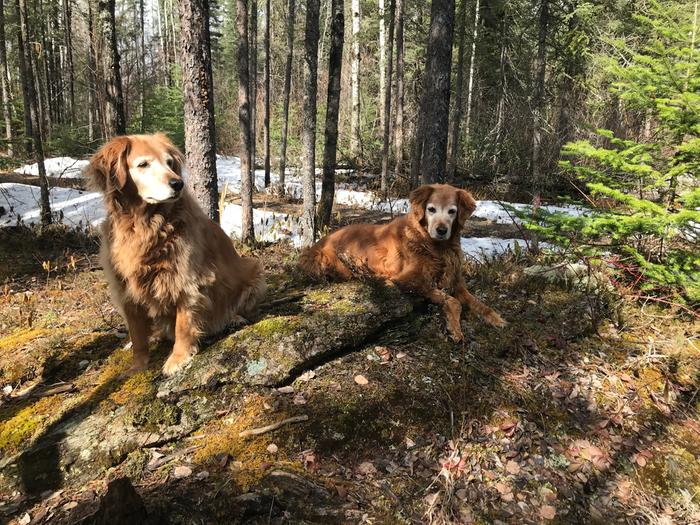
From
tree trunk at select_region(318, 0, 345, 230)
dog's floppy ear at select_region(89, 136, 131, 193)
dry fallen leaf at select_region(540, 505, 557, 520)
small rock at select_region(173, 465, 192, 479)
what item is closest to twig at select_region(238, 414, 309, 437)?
small rock at select_region(173, 465, 192, 479)

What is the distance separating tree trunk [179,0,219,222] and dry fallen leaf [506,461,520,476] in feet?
15.5

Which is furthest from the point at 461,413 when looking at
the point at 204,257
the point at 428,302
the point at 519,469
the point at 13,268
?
the point at 13,268

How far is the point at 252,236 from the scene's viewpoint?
27.0 feet

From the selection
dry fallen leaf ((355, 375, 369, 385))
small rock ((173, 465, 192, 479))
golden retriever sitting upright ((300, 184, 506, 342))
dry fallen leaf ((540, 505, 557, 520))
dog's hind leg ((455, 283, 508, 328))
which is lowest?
dry fallen leaf ((540, 505, 557, 520))

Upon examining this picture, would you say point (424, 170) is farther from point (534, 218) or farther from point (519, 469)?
point (519, 469)

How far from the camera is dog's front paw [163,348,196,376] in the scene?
3.22 metres

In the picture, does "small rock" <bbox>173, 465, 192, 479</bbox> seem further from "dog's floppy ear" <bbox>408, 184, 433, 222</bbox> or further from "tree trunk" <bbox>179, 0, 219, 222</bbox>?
"tree trunk" <bbox>179, 0, 219, 222</bbox>

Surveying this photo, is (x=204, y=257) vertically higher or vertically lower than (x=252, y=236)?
higher

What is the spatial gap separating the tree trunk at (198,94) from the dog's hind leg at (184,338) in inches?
108

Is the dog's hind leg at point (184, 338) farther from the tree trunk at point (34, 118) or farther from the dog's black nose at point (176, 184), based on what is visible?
the tree trunk at point (34, 118)

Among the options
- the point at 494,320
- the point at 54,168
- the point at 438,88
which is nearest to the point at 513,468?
the point at 494,320

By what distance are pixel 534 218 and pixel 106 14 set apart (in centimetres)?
756

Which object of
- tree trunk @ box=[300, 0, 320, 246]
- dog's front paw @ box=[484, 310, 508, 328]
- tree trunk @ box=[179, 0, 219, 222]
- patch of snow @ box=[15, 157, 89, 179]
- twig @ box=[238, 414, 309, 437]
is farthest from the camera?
patch of snow @ box=[15, 157, 89, 179]

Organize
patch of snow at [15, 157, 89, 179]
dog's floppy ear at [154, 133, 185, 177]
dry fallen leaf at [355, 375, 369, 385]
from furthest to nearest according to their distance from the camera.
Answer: patch of snow at [15, 157, 89, 179] < dog's floppy ear at [154, 133, 185, 177] < dry fallen leaf at [355, 375, 369, 385]
